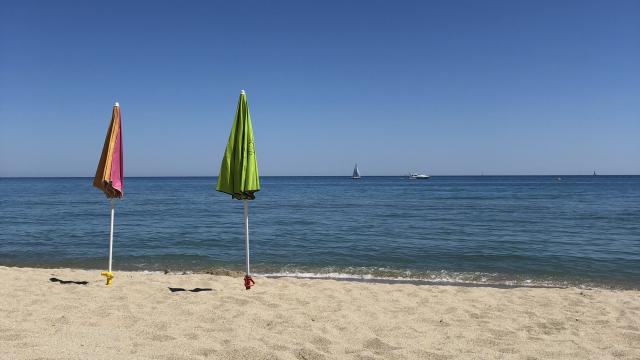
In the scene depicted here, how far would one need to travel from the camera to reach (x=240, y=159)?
7.32 meters

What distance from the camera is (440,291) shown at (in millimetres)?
8344

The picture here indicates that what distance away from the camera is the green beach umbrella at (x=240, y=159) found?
24.0 ft

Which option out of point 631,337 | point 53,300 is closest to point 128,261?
point 53,300

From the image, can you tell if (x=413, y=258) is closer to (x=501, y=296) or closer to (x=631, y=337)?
(x=501, y=296)

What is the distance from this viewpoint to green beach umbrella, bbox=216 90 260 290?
7.32 m

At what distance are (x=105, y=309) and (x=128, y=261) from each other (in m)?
7.63

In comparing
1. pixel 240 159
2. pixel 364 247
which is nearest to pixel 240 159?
pixel 240 159

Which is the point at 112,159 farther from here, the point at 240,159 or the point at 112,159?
the point at 240,159

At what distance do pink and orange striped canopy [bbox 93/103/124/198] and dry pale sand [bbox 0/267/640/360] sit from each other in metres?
2.04

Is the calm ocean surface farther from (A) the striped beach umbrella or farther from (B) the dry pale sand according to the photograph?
(A) the striped beach umbrella

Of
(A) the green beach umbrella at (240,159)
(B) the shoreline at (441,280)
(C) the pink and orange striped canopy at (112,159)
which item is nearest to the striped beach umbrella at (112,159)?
(C) the pink and orange striped canopy at (112,159)

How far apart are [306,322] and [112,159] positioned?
4955mm

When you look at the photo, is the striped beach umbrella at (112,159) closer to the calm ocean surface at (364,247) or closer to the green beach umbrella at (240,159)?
the green beach umbrella at (240,159)

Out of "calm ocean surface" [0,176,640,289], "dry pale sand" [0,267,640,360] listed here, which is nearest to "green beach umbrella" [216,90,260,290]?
"dry pale sand" [0,267,640,360]
